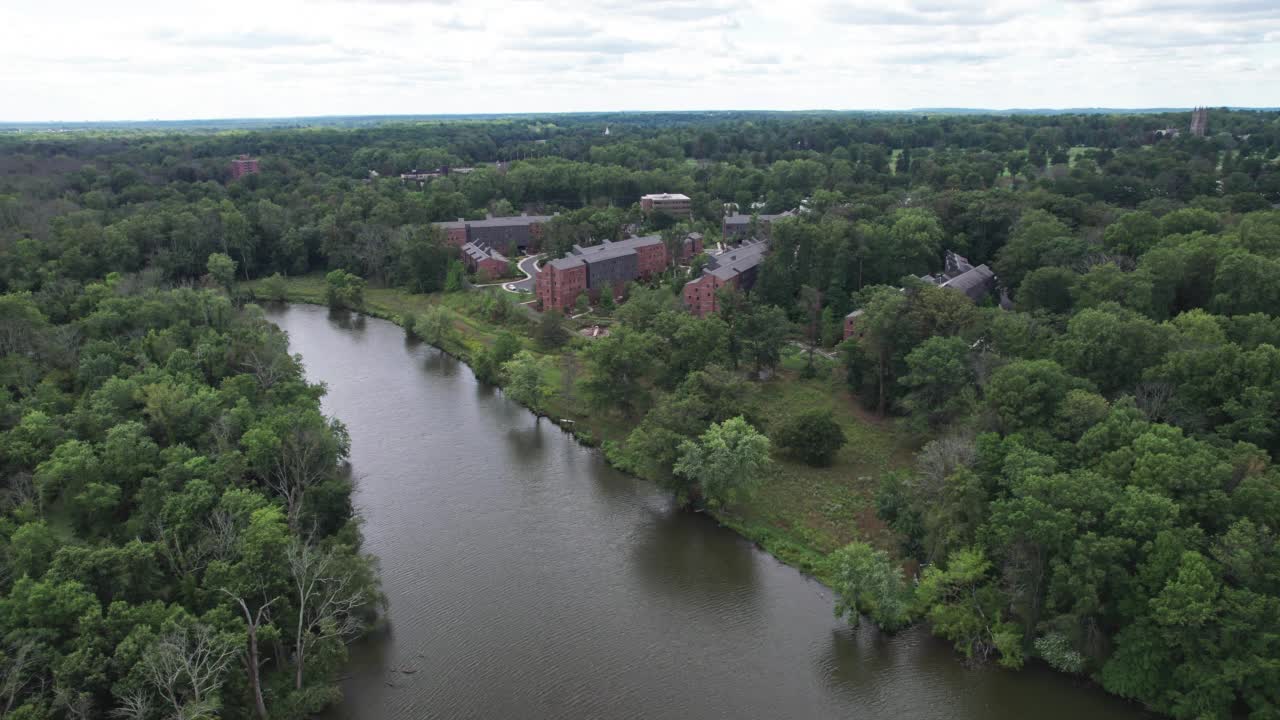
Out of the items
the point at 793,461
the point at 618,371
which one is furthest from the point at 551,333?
the point at 793,461

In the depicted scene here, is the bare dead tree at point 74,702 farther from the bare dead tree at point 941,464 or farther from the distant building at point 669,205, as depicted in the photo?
the distant building at point 669,205

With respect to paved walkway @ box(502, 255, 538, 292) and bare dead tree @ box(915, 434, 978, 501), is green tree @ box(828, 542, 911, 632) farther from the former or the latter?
paved walkway @ box(502, 255, 538, 292)

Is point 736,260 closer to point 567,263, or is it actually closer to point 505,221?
point 567,263

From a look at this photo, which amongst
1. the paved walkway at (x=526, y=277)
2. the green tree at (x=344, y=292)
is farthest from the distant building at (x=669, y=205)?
the green tree at (x=344, y=292)

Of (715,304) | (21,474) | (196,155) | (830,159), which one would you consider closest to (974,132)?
(830,159)

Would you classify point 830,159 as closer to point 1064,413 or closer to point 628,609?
point 1064,413
